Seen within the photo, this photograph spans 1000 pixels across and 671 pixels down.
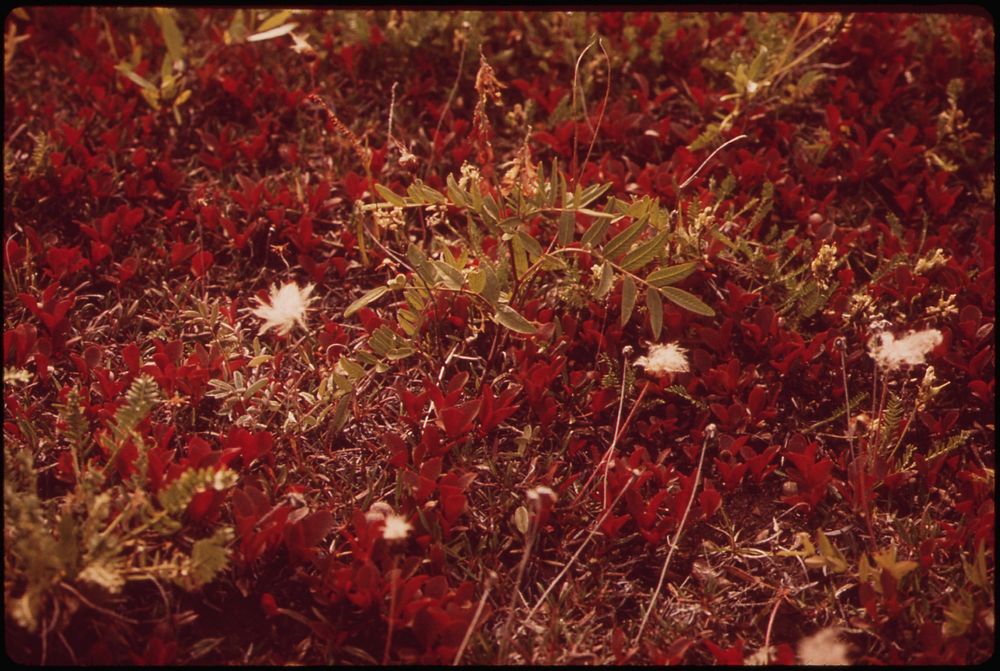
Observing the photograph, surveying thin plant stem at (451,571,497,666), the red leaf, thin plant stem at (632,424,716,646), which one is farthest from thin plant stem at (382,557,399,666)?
the red leaf

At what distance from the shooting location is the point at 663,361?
2.70 m

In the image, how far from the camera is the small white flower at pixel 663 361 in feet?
8.84

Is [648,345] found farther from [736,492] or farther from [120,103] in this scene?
[120,103]

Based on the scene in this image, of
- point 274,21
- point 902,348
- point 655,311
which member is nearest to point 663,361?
point 655,311

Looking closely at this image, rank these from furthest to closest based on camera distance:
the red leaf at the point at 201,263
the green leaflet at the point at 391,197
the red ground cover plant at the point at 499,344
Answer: the red leaf at the point at 201,263
the green leaflet at the point at 391,197
the red ground cover plant at the point at 499,344

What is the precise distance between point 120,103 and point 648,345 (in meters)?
2.70

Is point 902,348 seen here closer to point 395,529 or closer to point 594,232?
point 594,232

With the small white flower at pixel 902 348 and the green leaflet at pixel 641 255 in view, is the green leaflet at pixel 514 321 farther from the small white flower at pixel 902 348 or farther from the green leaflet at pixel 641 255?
the small white flower at pixel 902 348

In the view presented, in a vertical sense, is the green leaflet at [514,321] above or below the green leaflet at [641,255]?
below

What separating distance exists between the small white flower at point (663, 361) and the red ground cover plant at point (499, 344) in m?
0.01

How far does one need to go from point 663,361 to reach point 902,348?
0.78 m

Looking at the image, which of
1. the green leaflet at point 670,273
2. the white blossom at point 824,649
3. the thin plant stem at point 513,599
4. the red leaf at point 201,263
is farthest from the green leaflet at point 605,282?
the red leaf at point 201,263

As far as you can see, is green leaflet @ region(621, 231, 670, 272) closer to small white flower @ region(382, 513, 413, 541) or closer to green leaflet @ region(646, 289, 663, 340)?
green leaflet @ region(646, 289, 663, 340)

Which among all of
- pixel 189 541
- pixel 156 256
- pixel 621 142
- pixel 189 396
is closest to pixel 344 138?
pixel 156 256
